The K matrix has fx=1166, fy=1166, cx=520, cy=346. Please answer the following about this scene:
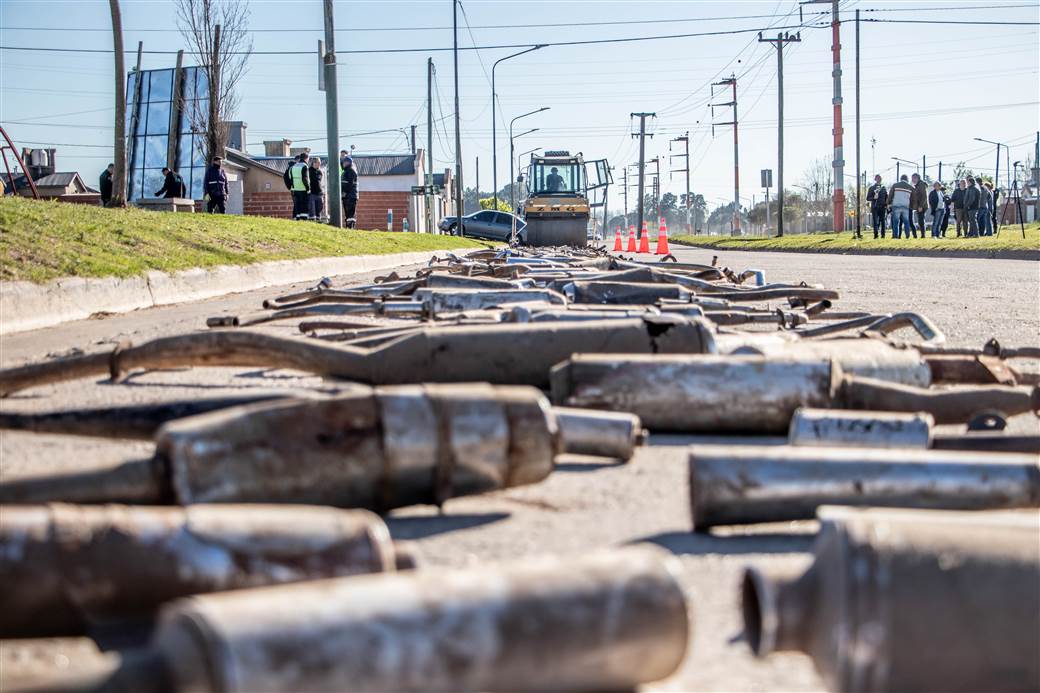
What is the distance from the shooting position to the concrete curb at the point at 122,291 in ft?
25.1

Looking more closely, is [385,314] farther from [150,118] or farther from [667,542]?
[150,118]

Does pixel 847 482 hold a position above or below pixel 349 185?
below

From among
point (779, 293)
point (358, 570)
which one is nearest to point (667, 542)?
point (358, 570)

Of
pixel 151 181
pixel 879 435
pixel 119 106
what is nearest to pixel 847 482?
pixel 879 435

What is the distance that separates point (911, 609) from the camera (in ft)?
4.13

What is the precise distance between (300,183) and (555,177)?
1612 cm

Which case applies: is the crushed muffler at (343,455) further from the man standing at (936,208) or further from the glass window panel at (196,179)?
the glass window panel at (196,179)

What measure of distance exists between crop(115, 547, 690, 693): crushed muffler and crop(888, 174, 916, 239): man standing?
36.1 m

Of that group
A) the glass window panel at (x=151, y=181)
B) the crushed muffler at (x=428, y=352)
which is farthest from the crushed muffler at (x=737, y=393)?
the glass window panel at (x=151, y=181)

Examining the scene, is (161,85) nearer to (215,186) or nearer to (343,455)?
(215,186)

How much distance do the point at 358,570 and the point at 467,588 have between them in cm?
29

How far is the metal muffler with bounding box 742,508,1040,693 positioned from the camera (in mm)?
1246

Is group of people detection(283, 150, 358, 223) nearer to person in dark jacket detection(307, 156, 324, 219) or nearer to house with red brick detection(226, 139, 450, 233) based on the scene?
person in dark jacket detection(307, 156, 324, 219)

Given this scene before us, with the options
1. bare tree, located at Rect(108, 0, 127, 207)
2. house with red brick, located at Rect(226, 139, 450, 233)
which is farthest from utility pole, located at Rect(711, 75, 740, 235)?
bare tree, located at Rect(108, 0, 127, 207)
